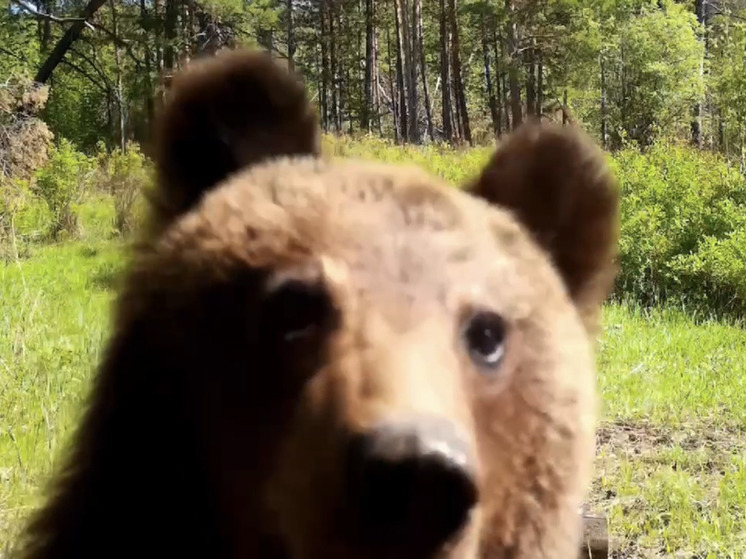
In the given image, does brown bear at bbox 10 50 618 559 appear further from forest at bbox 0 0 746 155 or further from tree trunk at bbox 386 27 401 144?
tree trunk at bbox 386 27 401 144

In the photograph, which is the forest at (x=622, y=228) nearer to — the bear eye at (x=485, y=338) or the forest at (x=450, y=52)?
the forest at (x=450, y=52)

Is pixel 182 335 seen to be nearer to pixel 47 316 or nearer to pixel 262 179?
pixel 262 179

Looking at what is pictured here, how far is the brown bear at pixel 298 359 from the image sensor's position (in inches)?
41.2

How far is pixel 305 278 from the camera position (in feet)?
3.87

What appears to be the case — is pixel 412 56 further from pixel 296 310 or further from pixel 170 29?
pixel 296 310

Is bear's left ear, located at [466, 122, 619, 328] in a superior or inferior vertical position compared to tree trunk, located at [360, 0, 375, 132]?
inferior

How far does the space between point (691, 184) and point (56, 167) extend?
25.4 ft

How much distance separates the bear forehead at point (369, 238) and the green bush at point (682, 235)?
6938mm

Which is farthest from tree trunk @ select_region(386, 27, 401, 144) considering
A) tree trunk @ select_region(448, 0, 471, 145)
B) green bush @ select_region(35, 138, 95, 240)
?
green bush @ select_region(35, 138, 95, 240)

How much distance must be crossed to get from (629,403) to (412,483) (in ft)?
12.8

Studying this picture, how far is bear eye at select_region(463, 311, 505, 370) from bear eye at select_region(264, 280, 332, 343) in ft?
0.69

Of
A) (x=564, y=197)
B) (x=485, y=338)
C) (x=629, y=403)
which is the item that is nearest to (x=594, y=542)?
(x=564, y=197)

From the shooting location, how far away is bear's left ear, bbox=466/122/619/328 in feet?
5.09

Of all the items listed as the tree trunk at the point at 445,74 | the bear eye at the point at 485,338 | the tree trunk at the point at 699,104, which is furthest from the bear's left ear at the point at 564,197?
the tree trunk at the point at 445,74
